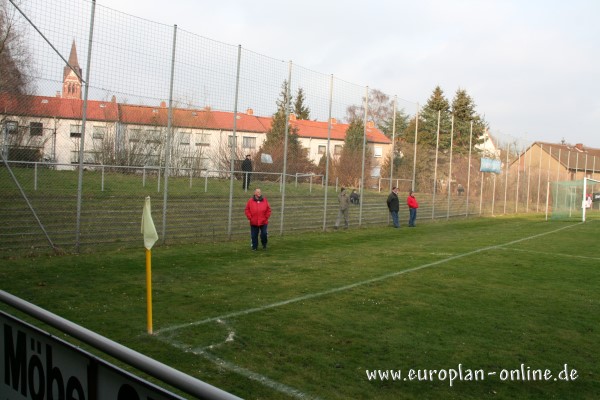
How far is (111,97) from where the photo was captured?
14438 millimetres

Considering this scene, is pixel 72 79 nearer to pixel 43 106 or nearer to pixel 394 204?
pixel 43 106

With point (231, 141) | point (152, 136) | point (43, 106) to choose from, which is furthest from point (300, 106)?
point (43, 106)

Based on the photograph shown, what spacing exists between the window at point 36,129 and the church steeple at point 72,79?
0.86 m

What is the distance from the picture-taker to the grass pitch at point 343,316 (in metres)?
5.78

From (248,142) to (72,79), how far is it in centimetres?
637

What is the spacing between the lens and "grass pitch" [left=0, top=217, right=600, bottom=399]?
5781 millimetres

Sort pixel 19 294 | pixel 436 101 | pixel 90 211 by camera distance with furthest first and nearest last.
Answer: pixel 436 101
pixel 90 211
pixel 19 294

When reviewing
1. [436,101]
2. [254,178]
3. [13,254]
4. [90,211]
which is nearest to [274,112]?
[254,178]

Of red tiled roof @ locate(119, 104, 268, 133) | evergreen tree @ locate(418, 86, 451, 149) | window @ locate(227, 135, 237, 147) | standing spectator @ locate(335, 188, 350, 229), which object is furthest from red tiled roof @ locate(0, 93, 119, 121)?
evergreen tree @ locate(418, 86, 451, 149)

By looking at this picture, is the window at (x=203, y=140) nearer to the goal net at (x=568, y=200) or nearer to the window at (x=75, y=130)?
the window at (x=75, y=130)

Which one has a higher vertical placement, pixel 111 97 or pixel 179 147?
pixel 111 97

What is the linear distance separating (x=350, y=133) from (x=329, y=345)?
17328mm

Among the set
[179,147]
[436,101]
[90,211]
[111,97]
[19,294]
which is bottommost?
[19,294]

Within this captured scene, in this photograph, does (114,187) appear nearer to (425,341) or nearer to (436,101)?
(425,341)
